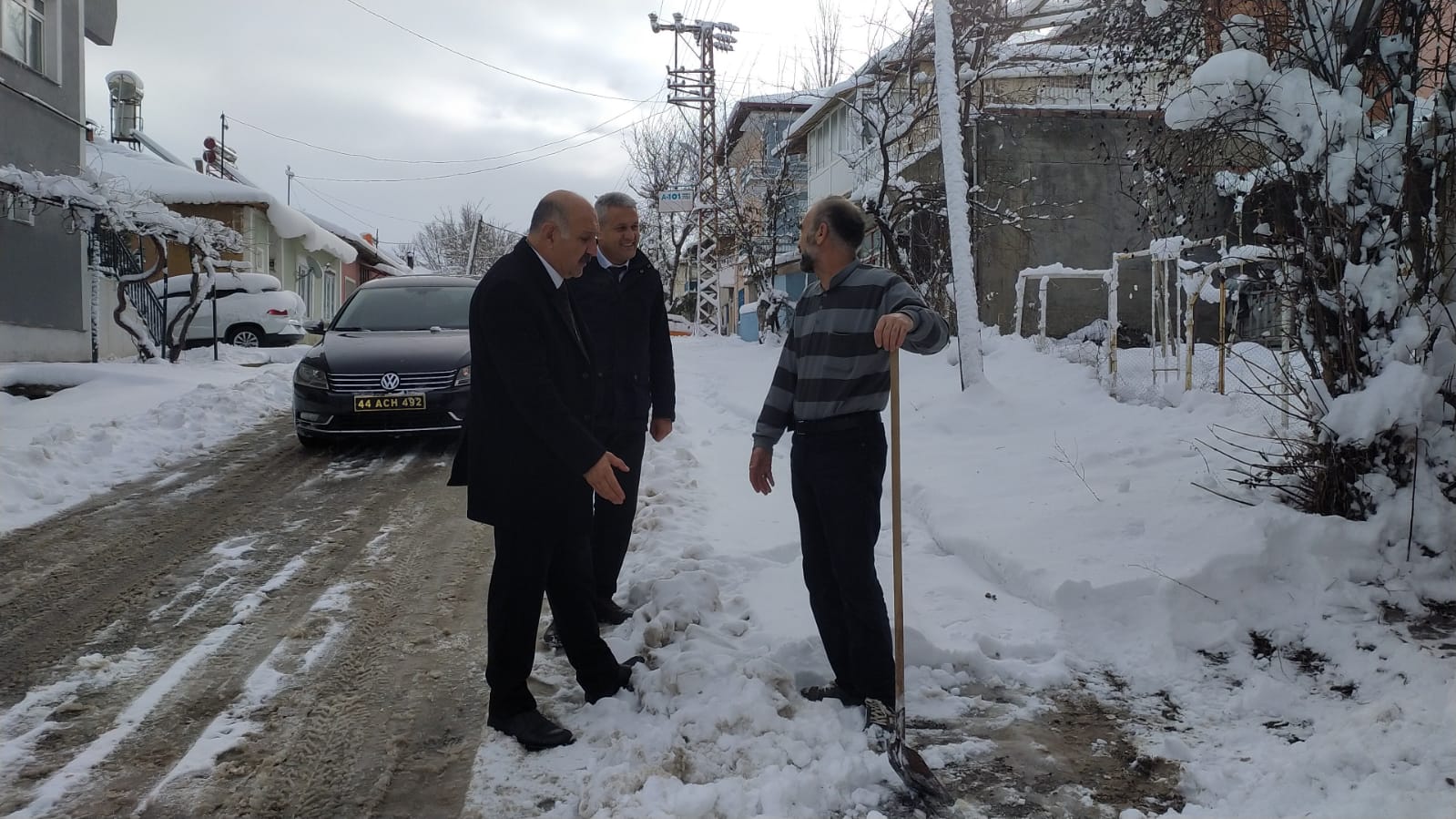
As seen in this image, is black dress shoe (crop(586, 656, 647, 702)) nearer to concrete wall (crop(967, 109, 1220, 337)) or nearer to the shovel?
the shovel

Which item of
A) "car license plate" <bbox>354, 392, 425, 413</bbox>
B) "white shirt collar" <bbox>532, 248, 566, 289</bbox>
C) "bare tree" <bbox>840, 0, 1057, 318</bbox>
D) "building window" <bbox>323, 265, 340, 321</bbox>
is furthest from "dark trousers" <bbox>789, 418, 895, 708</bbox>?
"building window" <bbox>323, 265, 340, 321</bbox>

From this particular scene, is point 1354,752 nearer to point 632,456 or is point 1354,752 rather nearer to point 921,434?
point 632,456

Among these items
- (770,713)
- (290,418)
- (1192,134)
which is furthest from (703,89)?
(770,713)

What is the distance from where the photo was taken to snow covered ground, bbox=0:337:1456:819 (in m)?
2.76

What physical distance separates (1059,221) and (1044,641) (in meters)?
18.1

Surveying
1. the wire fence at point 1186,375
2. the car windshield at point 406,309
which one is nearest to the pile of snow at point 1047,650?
the wire fence at point 1186,375

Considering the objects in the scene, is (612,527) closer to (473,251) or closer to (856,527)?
(856,527)

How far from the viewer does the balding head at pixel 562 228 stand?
322 cm

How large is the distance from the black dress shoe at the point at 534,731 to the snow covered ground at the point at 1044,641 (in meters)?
0.04

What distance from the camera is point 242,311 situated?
19.9 meters

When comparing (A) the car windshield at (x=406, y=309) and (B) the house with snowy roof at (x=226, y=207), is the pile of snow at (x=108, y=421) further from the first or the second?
(B) the house with snowy roof at (x=226, y=207)

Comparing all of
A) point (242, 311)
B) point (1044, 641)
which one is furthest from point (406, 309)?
point (242, 311)

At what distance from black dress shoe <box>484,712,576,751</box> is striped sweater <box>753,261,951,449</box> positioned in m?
1.34

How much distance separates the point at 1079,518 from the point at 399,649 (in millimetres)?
3520
